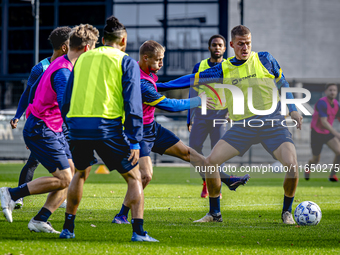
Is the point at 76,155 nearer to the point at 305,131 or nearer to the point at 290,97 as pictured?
the point at 290,97

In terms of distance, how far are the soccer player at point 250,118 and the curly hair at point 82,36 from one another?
193 cm

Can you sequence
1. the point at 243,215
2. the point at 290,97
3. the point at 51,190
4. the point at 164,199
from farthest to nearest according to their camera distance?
the point at 164,199
the point at 243,215
the point at 290,97
the point at 51,190

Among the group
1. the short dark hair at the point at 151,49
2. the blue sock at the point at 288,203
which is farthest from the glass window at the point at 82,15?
the blue sock at the point at 288,203

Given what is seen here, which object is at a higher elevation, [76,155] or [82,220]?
[76,155]

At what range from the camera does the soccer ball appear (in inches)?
235

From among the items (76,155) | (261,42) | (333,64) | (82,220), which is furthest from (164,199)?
(333,64)

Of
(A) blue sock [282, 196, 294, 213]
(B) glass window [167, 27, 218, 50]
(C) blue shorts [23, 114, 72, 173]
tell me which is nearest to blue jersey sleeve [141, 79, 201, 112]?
(C) blue shorts [23, 114, 72, 173]

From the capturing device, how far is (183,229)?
5.55 meters

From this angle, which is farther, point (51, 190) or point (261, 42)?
point (261, 42)

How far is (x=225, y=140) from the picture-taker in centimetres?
617

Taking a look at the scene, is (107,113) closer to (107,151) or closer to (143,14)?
(107,151)

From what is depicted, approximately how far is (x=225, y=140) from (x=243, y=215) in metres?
1.24

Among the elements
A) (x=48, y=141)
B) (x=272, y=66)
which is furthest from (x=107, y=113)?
(x=272, y=66)

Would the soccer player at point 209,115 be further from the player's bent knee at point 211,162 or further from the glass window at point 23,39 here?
the glass window at point 23,39
